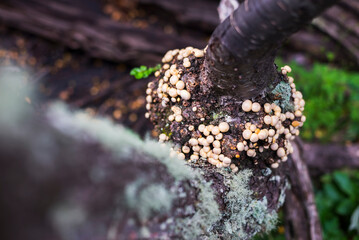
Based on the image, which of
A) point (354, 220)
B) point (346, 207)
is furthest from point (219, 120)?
point (346, 207)

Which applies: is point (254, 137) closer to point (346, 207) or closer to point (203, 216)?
point (203, 216)

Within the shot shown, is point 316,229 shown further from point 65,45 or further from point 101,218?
point 65,45

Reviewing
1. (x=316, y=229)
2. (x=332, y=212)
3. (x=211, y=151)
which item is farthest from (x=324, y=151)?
(x=211, y=151)

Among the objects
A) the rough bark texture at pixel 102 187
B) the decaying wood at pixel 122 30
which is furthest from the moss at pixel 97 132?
Result: the decaying wood at pixel 122 30

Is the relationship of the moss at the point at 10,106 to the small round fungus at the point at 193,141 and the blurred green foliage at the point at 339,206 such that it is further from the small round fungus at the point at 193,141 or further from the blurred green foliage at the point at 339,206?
the blurred green foliage at the point at 339,206

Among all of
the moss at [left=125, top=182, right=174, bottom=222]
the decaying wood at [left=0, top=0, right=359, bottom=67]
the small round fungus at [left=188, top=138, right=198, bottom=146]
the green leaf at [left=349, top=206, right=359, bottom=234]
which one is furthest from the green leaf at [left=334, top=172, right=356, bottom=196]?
the moss at [left=125, top=182, right=174, bottom=222]

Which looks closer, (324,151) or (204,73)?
(204,73)
